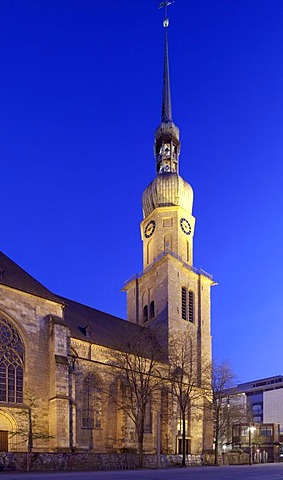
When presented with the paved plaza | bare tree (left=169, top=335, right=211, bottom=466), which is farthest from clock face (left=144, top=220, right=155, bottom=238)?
the paved plaza

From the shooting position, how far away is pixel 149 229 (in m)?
64.2

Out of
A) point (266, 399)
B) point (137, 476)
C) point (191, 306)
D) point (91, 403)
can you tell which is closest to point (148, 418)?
point (91, 403)

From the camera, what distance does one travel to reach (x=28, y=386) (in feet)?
117

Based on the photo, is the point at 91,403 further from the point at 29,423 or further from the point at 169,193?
the point at 169,193

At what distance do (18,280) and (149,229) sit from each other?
28.6m

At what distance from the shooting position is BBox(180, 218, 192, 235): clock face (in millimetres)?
62500

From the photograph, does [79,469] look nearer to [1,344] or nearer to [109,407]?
[1,344]

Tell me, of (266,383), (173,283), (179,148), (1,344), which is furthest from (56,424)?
(266,383)

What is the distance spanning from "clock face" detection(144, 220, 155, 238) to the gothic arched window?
30028 millimetres

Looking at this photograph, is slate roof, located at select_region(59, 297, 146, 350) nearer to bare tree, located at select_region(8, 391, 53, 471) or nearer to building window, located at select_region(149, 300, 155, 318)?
building window, located at select_region(149, 300, 155, 318)

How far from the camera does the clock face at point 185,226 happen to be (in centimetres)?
6250

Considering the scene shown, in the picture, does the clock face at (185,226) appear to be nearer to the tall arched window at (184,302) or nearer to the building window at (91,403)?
the tall arched window at (184,302)

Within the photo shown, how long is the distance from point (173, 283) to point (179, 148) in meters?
19.8

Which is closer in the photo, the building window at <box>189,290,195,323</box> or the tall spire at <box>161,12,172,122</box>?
the building window at <box>189,290,195,323</box>
